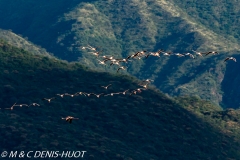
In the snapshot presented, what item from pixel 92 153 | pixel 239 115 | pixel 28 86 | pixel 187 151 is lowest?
pixel 92 153

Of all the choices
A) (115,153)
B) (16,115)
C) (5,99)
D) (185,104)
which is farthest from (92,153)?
(185,104)

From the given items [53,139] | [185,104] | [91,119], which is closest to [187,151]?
[91,119]

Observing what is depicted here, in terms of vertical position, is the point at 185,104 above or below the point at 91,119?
above

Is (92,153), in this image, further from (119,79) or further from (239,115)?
(239,115)

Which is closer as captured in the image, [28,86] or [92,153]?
[92,153]

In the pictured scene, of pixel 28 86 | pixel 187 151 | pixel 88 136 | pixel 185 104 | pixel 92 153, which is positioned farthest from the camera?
pixel 185 104

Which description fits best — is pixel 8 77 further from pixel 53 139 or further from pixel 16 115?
pixel 53 139

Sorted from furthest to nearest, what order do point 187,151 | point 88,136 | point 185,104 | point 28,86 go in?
point 185,104
point 28,86
point 187,151
point 88,136
